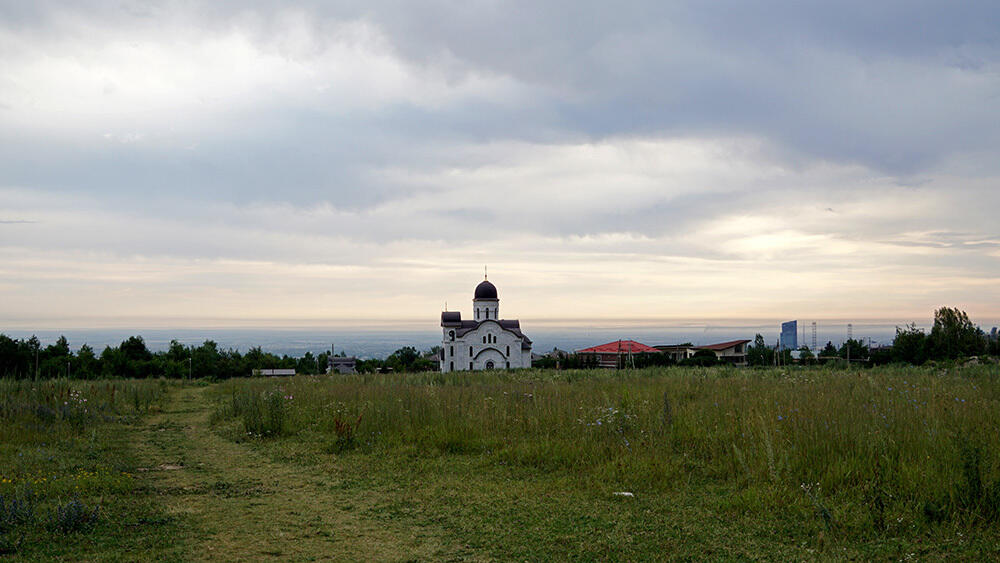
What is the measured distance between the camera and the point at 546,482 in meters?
7.15

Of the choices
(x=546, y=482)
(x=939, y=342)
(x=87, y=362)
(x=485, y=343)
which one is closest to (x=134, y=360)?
(x=87, y=362)

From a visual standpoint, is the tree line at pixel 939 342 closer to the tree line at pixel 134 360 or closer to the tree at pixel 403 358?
the tree line at pixel 134 360

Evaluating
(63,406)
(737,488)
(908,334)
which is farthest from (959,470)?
(908,334)

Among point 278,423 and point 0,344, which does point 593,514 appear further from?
point 0,344

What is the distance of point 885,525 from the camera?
16.6 feet

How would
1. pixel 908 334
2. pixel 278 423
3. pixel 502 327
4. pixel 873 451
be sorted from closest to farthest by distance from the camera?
pixel 873 451, pixel 278 423, pixel 908 334, pixel 502 327

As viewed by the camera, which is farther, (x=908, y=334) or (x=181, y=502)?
(x=908, y=334)

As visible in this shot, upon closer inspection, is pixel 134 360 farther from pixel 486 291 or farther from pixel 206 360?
pixel 486 291

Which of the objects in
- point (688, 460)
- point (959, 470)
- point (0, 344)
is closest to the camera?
point (959, 470)

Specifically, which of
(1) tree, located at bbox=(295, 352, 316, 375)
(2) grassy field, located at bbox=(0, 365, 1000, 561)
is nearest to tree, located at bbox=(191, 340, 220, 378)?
(1) tree, located at bbox=(295, 352, 316, 375)

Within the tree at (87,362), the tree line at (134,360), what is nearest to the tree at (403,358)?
the tree line at (134,360)

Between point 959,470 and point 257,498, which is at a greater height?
point 959,470

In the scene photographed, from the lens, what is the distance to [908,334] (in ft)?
153

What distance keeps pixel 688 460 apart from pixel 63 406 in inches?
462
